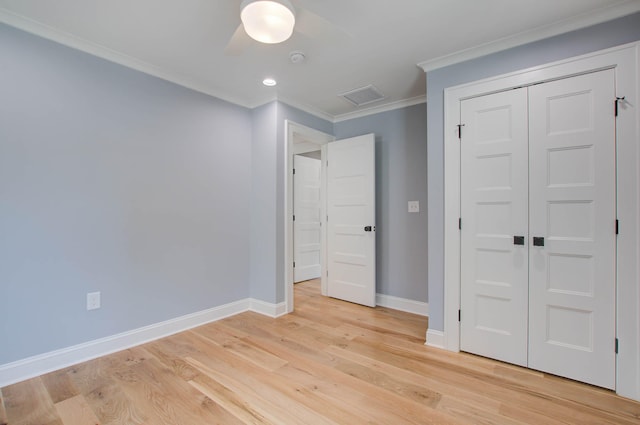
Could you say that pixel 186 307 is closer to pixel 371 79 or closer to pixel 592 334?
pixel 371 79

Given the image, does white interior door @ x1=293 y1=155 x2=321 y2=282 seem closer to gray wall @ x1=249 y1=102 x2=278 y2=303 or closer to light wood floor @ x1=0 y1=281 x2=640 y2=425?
gray wall @ x1=249 y1=102 x2=278 y2=303

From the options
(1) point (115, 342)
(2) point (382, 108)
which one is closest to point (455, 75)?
(2) point (382, 108)

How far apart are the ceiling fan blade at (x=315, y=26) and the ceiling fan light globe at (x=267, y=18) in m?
0.04

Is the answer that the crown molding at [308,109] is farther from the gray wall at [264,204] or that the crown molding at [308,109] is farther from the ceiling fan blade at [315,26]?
the ceiling fan blade at [315,26]

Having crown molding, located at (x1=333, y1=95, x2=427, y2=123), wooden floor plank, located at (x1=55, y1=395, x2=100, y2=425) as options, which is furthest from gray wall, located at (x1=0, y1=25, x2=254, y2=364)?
crown molding, located at (x1=333, y1=95, x2=427, y2=123)

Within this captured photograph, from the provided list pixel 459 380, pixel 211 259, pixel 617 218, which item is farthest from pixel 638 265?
pixel 211 259

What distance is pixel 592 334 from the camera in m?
1.96

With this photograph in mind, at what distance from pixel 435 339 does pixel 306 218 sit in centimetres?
295

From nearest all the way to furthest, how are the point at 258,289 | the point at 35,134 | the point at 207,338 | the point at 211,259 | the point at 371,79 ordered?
the point at 35,134, the point at 207,338, the point at 371,79, the point at 211,259, the point at 258,289

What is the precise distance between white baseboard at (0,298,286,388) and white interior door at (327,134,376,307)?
3.09 ft

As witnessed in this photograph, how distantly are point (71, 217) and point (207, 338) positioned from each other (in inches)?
60.2

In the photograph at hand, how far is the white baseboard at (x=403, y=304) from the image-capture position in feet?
11.0

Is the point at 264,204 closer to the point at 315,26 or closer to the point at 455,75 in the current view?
the point at 315,26

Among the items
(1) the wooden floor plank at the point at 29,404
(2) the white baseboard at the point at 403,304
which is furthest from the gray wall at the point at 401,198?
(1) the wooden floor plank at the point at 29,404
